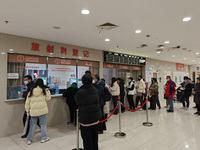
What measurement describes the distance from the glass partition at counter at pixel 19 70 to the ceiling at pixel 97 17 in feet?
2.28

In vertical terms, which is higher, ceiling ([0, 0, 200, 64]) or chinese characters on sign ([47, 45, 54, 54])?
ceiling ([0, 0, 200, 64])

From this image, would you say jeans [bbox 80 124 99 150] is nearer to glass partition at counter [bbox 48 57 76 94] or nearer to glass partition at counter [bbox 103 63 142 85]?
glass partition at counter [bbox 48 57 76 94]

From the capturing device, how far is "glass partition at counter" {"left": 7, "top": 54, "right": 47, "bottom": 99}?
385 centimetres

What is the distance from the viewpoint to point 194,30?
3.72 m

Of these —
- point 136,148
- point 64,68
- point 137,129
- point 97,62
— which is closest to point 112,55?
point 97,62

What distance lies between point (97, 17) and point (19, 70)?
274 cm

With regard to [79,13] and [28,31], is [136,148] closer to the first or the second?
[79,13]

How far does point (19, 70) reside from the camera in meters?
4.01

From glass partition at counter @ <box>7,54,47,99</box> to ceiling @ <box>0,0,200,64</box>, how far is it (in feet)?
2.28

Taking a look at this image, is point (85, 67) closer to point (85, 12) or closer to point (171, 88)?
point (85, 12)

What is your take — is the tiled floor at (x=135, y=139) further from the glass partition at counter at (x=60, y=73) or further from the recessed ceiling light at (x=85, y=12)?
the recessed ceiling light at (x=85, y=12)

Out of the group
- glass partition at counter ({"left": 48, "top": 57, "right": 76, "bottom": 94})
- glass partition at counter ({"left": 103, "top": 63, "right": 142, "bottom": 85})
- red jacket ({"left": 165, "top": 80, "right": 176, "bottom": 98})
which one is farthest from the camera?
glass partition at counter ({"left": 103, "top": 63, "right": 142, "bottom": 85})

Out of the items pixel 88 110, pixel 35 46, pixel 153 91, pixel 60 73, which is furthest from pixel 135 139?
pixel 35 46

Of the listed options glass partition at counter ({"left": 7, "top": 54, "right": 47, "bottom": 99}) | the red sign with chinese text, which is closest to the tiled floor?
glass partition at counter ({"left": 7, "top": 54, "right": 47, "bottom": 99})
